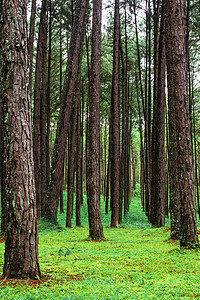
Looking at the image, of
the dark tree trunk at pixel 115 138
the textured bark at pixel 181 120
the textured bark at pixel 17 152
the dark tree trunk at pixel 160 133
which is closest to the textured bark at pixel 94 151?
the textured bark at pixel 181 120

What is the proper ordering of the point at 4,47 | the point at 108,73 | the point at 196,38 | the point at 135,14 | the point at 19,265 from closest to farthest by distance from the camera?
1. the point at 19,265
2. the point at 4,47
3. the point at 196,38
4. the point at 135,14
5. the point at 108,73

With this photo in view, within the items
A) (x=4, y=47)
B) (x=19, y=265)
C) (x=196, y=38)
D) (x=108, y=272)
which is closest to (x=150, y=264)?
(x=108, y=272)

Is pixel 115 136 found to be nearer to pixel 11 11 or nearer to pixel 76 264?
pixel 76 264

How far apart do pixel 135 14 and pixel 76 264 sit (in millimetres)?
13213

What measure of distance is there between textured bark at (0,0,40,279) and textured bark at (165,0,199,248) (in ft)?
9.93

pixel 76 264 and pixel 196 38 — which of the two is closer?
pixel 76 264

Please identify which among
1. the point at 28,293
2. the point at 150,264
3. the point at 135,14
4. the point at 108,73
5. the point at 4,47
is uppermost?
the point at 135,14

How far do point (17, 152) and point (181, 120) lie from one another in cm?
337

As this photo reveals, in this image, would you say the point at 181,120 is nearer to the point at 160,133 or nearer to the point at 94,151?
the point at 94,151

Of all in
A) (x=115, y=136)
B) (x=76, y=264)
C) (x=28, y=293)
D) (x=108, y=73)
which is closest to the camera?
(x=28, y=293)

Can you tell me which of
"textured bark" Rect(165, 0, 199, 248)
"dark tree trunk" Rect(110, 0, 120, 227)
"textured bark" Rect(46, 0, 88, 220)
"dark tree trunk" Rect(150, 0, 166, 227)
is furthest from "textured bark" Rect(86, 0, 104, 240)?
"dark tree trunk" Rect(150, 0, 166, 227)

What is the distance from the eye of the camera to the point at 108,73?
15.5 m

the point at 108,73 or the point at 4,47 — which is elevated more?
the point at 108,73

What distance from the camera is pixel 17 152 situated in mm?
2996
